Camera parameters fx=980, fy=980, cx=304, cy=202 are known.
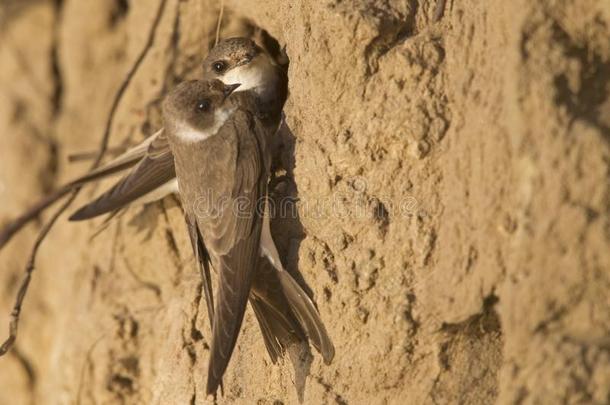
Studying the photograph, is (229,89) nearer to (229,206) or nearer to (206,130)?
(206,130)

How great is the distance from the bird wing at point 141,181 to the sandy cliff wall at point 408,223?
0.18 meters

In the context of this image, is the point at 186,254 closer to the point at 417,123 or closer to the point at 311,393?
the point at 311,393

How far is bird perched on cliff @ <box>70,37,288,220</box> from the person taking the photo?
3139mm

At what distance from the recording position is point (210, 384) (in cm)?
246

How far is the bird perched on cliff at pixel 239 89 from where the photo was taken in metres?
→ 3.14

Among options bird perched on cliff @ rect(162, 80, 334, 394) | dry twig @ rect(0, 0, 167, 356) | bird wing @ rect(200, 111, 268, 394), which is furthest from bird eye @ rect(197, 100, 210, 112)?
dry twig @ rect(0, 0, 167, 356)

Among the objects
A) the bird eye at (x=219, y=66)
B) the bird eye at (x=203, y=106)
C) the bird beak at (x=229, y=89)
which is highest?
the bird eye at (x=219, y=66)

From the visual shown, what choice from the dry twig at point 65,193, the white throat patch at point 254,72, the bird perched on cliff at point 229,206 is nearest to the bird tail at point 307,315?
the bird perched on cliff at point 229,206

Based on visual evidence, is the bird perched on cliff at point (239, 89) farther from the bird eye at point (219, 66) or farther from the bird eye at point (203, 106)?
the bird eye at point (203, 106)

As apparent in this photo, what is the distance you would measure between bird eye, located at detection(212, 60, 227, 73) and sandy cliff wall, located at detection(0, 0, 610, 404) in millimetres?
176

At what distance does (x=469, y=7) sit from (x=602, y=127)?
0.47m

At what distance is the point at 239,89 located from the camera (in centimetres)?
323

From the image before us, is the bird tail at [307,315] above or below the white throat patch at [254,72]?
below

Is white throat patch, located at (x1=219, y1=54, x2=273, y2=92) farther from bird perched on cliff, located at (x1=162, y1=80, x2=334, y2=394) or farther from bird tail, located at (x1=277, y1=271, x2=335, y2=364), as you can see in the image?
bird tail, located at (x1=277, y1=271, x2=335, y2=364)
